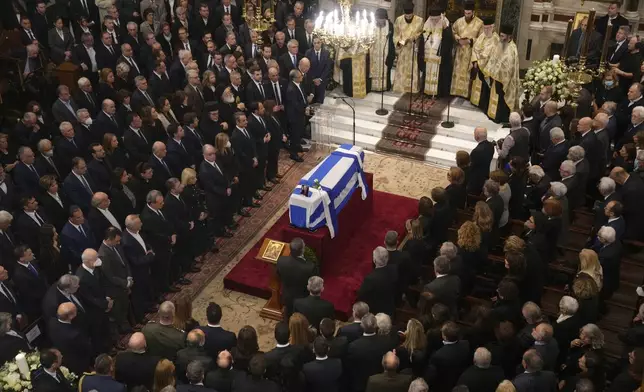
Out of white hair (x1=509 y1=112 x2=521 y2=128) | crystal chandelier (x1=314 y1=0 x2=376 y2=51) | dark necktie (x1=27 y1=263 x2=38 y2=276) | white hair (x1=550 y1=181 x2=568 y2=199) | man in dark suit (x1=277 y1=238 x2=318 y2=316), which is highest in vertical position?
crystal chandelier (x1=314 y1=0 x2=376 y2=51)

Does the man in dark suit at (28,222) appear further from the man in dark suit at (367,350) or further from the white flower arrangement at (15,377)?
the man in dark suit at (367,350)

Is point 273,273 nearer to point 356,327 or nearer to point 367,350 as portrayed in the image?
point 356,327

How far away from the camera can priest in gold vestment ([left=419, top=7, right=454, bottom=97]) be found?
15242mm

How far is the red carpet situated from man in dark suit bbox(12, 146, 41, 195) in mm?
3194

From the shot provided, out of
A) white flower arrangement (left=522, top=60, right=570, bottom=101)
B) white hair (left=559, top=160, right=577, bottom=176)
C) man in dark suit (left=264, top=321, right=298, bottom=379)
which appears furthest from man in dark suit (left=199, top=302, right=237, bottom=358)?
white flower arrangement (left=522, top=60, right=570, bottom=101)

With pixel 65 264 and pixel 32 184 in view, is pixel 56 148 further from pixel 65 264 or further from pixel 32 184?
pixel 65 264

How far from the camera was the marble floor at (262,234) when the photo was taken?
11.0 m

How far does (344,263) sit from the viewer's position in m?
11.8

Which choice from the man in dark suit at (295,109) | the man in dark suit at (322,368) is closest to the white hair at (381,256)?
the man in dark suit at (322,368)

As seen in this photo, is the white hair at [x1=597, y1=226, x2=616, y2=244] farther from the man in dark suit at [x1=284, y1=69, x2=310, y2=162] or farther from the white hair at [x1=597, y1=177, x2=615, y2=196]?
the man in dark suit at [x1=284, y1=69, x2=310, y2=162]

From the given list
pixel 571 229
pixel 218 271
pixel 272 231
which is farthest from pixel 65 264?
pixel 571 229

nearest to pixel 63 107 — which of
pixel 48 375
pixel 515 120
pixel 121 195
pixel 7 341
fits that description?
pixel 121 195

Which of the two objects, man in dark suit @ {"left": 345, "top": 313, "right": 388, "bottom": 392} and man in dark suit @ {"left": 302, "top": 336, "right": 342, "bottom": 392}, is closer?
man in dark suit @ {"left": 302, "top": 336, "right": 342, "bottom": 392}

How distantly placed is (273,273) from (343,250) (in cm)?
168
